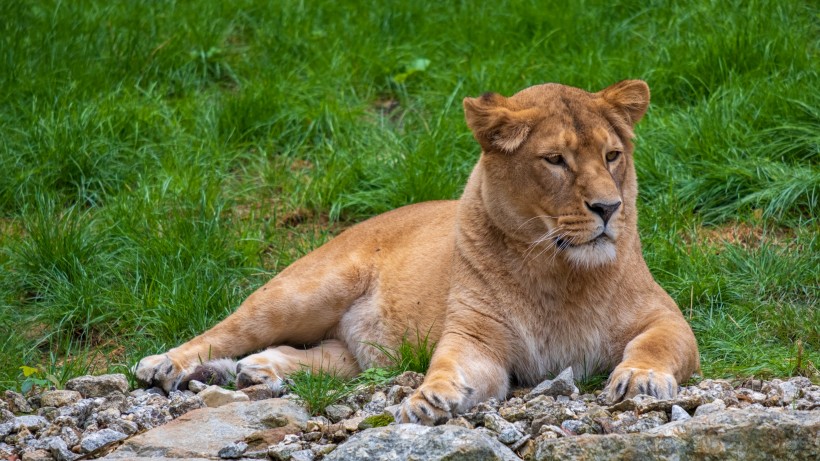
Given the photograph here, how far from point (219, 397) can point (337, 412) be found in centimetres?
56

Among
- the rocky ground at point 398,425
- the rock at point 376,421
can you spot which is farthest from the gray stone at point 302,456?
the rock at point 376,421

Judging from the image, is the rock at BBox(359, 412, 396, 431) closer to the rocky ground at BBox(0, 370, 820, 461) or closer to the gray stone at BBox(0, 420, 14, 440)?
the rocky ground at BBox(0, 370, 820, 461)

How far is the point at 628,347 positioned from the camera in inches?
193

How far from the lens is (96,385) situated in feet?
17.0

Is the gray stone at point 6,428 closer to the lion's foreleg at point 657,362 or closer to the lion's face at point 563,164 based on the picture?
the lion's face at point 563,164

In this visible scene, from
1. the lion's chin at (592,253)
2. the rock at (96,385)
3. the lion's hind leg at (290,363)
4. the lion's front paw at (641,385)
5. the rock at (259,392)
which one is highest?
the lion's chin at (592,253)

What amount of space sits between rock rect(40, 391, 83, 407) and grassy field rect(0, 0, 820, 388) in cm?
46

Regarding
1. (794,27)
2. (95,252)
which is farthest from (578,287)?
(794,27)

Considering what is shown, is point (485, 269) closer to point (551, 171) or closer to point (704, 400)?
point (551, 171)

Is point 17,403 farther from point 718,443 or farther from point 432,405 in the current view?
point 718,443

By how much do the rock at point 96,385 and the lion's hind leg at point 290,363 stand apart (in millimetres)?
533

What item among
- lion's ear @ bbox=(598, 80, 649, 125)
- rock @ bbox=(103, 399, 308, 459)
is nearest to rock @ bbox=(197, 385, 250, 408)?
rock @ bbox=(103, 399, 308, 459)

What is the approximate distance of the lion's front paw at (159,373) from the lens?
543 centimetres

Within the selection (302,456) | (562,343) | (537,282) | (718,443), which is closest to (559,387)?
(562,343)
